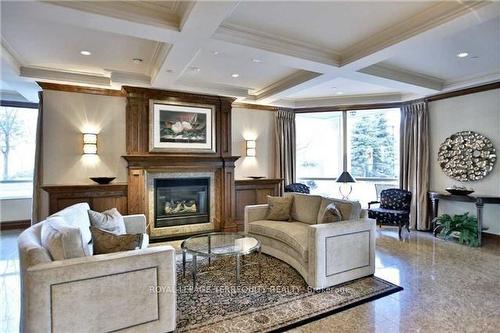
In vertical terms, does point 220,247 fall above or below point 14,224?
above

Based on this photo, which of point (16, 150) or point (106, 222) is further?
point (16, 150)

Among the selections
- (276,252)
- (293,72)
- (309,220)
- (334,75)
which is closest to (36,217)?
(276,252)

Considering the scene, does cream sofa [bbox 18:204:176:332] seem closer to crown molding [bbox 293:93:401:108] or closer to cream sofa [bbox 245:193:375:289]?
cream sofa [bbox 245:193:375:289]

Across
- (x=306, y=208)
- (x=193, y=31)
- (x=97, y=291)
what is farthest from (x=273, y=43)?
(x=97, y=291)

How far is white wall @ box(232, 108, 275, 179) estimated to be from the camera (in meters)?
6.55

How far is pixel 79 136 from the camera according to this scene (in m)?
4.99

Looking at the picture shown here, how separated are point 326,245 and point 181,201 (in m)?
3.35

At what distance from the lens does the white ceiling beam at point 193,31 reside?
2445 mm

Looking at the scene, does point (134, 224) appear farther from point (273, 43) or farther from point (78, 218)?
point (273, 43)

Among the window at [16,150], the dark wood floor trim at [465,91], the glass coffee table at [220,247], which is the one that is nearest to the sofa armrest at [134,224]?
the glass coffee table at [220,247]

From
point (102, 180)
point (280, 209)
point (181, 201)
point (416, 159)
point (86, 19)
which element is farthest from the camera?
point (416, 159)

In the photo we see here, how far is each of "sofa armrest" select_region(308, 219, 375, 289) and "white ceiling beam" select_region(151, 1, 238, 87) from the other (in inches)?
92.5

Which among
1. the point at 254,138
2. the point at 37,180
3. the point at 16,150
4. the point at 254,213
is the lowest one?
the point at 254,213

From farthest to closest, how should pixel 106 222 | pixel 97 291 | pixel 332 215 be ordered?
pixel 332 215 → pixel 106 222 → pixel 97 291
